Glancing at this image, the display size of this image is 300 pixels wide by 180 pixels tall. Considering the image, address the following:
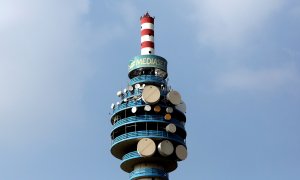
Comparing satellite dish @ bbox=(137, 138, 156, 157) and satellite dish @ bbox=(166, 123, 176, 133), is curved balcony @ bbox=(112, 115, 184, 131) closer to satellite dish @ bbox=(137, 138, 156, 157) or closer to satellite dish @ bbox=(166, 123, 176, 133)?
satellite dish @ bbox=(166, 123, 176, 133)

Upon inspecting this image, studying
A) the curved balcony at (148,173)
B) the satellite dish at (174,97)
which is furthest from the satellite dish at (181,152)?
the satellite dish at (174,97)

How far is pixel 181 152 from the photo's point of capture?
117 m

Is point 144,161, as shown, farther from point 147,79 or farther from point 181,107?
point 147,79

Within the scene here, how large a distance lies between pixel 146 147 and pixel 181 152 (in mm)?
6928

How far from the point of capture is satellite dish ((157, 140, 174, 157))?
373 feet

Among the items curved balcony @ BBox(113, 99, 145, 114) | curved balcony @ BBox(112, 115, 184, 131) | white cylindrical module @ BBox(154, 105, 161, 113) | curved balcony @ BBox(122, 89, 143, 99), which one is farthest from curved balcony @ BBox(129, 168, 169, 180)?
curved balcony @ BBox(122, 89, 143, 99)

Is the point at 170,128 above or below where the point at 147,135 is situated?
above

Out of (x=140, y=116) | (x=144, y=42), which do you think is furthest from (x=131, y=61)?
(x=140, y=116)

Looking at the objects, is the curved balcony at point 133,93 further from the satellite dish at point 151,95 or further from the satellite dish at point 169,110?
the satellite dish at point 169,110

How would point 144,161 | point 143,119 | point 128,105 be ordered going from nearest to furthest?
point 144,161 → point 143,119 → point 128,105

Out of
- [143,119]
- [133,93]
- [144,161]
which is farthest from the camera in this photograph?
[133,93]

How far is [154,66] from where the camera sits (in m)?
122

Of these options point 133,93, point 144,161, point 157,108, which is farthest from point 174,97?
point 144,161

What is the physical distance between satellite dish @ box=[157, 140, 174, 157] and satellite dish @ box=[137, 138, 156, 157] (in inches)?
41.4
